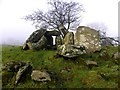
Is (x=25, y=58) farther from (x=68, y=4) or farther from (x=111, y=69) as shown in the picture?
(x=68, y=4)

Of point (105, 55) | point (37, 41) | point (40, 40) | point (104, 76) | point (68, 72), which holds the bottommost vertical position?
point (104, 76)

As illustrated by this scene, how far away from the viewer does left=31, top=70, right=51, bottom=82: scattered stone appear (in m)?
28.9

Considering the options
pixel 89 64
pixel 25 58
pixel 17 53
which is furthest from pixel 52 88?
pixel 17 53

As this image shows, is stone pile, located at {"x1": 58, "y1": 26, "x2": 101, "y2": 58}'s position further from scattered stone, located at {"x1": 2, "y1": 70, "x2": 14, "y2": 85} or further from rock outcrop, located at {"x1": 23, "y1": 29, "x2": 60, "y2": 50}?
scattered stone, located at {"x1": 2, "y1": 70, "x2": 14, "y2": 85}

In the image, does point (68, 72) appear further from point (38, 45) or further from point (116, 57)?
point (38, 45)

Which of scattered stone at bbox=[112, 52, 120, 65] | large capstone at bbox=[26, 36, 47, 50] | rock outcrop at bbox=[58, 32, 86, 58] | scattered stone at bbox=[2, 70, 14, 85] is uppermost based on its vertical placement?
large capstone at bbox=[26, 36, 47, 50]

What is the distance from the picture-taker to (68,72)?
105ft

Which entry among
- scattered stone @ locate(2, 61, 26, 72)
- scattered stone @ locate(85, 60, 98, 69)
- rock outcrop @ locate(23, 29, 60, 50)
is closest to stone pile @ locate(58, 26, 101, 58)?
scattered stone @ locate(85, 60, 98, 69)

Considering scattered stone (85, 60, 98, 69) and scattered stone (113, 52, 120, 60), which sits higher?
scattered stone (113, 52, 120, 60)

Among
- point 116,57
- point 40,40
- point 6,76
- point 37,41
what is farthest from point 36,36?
point 6,76

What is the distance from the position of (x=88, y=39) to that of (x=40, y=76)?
14108 mm

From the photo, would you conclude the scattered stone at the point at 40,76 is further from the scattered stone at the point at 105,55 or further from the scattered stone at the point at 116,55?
the scattered stone at the point at 116,55

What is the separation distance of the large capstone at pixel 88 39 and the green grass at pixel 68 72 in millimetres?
1554

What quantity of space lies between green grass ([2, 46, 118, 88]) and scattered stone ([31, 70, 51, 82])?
0.46 meters
